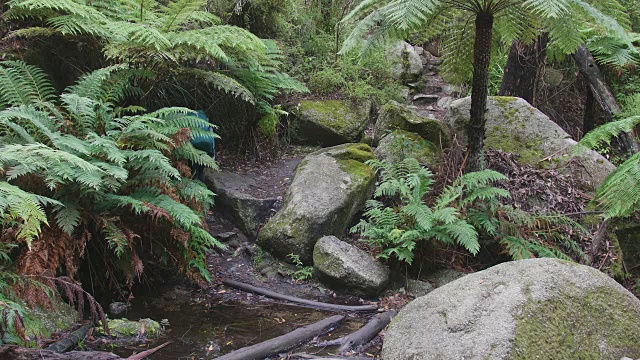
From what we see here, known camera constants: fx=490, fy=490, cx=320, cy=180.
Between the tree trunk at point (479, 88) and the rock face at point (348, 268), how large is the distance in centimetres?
144

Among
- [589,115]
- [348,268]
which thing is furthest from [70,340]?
[589,115]

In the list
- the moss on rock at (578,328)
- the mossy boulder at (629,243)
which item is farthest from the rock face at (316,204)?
the mossy boulder at (629,243)

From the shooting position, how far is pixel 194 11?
5.05 m

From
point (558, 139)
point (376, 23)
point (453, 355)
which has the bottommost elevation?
point (453, 355)

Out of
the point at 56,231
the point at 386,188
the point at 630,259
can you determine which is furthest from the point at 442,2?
the point at 56,231

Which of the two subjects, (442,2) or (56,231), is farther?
(442,2)

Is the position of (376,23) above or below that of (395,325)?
above

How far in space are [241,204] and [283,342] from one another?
7.17 feet

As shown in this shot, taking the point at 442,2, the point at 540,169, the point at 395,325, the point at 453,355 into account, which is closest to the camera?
the point at 453,355

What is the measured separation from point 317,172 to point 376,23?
163 centimetres

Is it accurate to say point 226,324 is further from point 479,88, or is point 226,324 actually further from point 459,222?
point 479,88

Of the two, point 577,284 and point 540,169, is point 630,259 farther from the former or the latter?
point 577,284

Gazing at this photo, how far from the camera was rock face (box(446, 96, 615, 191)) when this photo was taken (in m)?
5.60

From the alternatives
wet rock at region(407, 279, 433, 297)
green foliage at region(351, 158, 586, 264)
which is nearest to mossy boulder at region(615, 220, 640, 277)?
green foliage at region(351, 158, 586, 264)
